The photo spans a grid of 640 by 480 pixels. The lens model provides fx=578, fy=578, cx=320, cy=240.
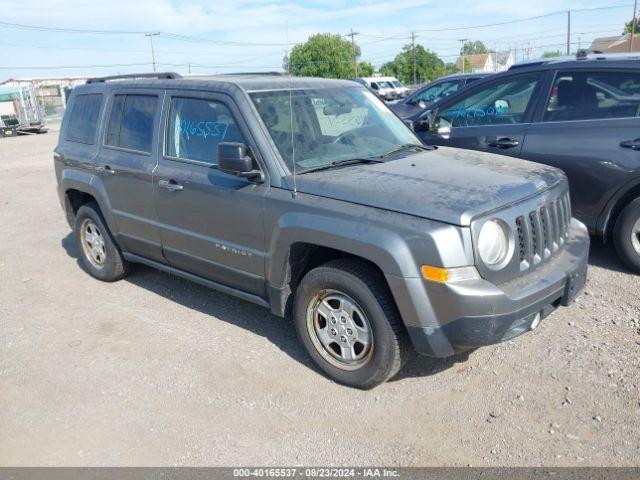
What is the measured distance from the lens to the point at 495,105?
5.88 meters

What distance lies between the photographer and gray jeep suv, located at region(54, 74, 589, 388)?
3123 mm

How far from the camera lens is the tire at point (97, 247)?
5.49 m

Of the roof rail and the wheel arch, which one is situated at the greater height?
the roof rail

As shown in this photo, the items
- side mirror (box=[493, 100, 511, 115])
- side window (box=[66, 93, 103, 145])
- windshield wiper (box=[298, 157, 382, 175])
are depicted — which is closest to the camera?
windshield wiper (box=[298, 157, 382, 175])

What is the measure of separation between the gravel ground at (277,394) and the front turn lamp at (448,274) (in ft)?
2.84

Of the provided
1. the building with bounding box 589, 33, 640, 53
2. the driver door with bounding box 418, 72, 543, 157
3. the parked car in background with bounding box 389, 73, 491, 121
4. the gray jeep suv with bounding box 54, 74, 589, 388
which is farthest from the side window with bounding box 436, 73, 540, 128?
the building with bounding box 589, 33, 640, 53

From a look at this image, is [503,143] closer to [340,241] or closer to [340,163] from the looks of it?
[340,163]

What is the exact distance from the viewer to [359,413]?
11.2 feet

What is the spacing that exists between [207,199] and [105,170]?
1.49m

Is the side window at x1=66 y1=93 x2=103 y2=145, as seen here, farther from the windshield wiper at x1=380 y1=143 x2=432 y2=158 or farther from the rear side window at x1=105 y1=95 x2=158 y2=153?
the windshield wiper at x1=380 y1=143 x2=432 y2=158

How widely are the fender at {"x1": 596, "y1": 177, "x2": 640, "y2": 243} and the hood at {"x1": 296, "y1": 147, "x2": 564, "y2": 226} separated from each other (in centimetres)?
124

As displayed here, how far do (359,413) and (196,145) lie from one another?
89.6 inches

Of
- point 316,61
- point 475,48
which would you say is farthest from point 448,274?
point 475,48

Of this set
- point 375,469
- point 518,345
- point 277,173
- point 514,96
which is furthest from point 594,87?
point 375,469
